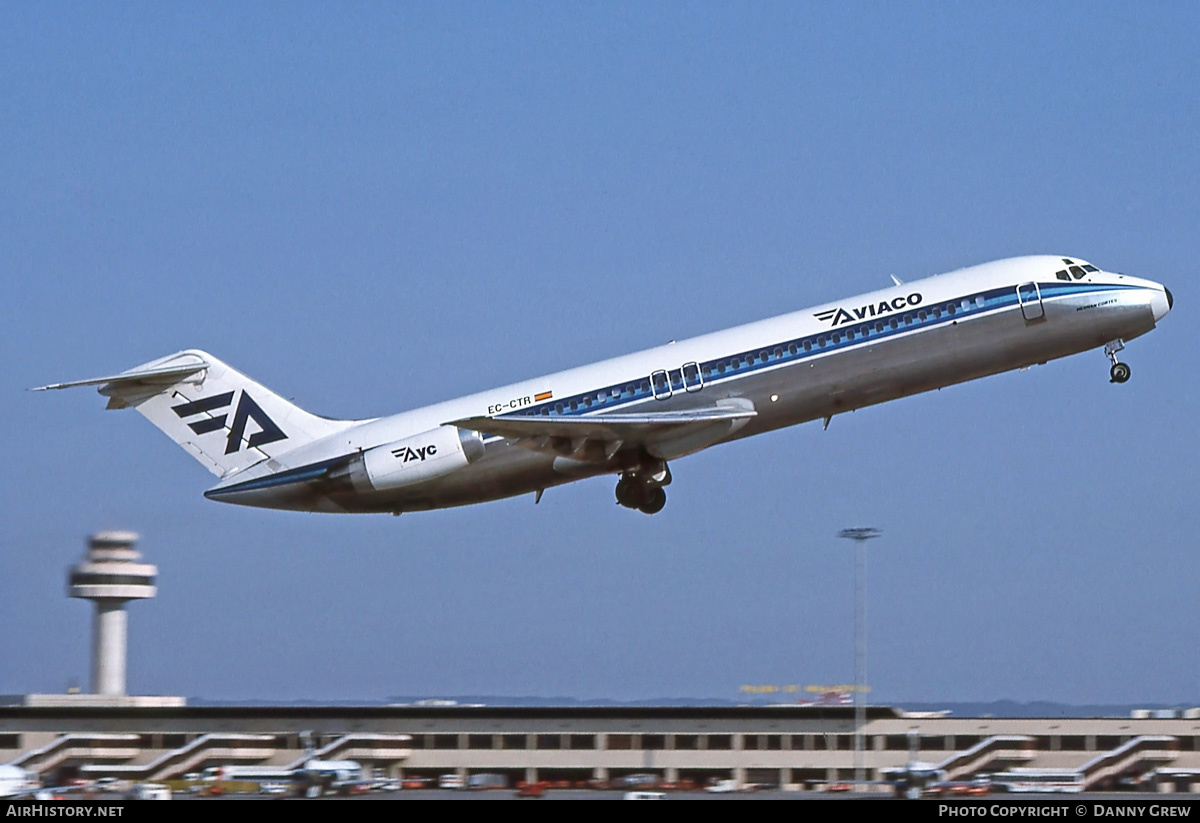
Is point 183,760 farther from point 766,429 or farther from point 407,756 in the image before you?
point 766,429

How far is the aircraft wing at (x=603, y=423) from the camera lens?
113 feet

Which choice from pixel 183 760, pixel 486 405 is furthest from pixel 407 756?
pixel 486 405

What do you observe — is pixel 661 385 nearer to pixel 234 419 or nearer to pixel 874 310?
pixel 874 310

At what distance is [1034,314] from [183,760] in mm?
32622

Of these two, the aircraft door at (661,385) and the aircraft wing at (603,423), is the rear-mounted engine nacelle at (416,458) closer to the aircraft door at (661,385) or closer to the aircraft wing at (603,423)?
the aircraft wing at (603,423)

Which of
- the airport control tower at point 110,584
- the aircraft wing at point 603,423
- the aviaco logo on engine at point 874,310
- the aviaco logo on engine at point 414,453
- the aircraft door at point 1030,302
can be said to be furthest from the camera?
the airport control tower at point 110,584

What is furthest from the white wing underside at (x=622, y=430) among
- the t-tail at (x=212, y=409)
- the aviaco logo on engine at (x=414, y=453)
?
the t-tail at (x=212, y=409)

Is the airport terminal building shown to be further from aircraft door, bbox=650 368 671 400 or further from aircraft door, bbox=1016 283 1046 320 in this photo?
aircraft door, bbox=650 368 671 400

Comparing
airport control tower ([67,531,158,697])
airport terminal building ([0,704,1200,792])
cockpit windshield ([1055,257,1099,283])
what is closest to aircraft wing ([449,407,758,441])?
cockpit windshield ([1055,257,1099,283])

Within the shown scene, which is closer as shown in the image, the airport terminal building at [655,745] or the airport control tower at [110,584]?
the airport terminal building at [655,745]

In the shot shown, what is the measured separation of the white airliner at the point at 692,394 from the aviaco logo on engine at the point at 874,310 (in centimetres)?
3

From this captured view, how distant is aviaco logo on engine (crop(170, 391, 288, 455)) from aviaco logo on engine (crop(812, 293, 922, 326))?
13.5 metres

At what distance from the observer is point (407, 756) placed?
5134 cm

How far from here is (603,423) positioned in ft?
114
